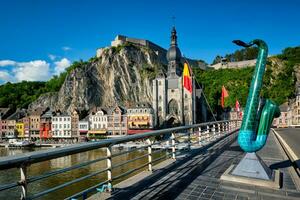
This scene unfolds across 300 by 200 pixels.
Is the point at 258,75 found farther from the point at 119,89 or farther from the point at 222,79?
the point at 222,79

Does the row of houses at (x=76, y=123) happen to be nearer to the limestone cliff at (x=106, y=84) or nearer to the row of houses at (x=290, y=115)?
the limestone cliff at (x=106, y=84)

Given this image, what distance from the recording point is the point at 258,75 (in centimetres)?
571

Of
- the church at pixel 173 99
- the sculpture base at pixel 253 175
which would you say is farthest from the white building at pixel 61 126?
the sculpture base at pixel 253 175

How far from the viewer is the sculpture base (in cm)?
506

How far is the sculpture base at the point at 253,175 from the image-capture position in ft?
16.6

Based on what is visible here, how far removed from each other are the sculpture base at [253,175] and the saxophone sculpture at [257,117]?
0.94ft

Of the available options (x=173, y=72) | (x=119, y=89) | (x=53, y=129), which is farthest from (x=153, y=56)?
(x=53, y=129)

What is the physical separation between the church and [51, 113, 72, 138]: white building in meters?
23.1

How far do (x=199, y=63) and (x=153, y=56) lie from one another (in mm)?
27205

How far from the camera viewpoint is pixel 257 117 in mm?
5816

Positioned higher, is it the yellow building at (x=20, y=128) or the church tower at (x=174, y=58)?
the church tower at (x=174, y=58)

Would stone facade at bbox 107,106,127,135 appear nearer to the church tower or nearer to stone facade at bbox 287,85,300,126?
the church tower

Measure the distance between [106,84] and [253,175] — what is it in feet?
270

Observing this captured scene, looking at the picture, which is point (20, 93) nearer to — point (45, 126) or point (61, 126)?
point (45, 126)
